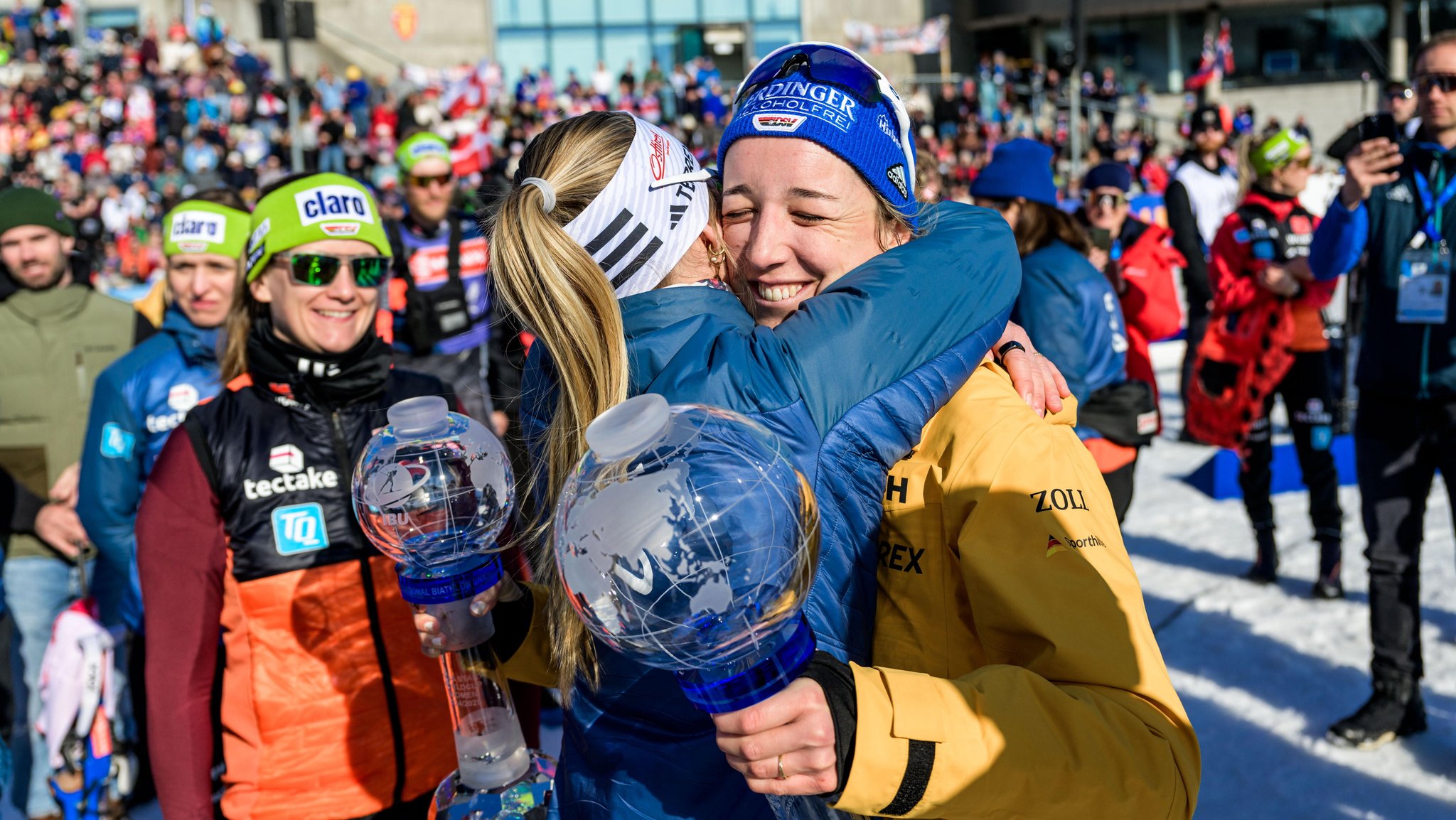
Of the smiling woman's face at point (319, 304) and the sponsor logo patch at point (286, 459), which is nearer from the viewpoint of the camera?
the sponsor logo patch at point (286, 459)

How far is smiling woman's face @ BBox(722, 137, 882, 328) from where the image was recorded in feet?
5.52

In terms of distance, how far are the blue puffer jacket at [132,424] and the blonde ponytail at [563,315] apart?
7.77 ft

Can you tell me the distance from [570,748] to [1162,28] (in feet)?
123

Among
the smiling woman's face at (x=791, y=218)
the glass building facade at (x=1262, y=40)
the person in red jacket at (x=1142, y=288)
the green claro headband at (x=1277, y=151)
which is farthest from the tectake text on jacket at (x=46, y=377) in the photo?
the glass building facade at (x=1262, y=40)

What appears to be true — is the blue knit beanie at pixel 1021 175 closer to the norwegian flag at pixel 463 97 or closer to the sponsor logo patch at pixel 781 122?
the sponsor logo patch at pixel 781 122

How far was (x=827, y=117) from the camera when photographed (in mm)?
1689

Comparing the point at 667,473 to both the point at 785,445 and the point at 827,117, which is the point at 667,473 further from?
the point at 827,117

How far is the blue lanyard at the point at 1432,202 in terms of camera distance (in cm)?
402

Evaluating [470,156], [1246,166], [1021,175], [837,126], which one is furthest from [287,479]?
[470,156]

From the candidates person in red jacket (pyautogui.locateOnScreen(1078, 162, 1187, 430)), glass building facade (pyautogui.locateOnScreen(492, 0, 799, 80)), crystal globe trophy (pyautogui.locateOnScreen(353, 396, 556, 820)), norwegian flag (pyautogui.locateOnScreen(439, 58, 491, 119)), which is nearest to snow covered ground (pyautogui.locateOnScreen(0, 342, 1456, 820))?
person in red jacket (pyautogui.locateOnScreen(1078, 162, 1187, 430))

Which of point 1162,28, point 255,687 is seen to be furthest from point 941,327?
point 1162,28

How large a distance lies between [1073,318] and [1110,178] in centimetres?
305

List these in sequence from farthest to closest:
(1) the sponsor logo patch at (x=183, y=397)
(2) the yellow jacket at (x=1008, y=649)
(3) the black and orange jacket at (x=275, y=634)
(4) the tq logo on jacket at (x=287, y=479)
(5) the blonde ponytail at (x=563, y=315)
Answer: (1) the sponsor logo patch at (x=183, y=397)
(4) the tq logo on jacket at (x=287, y=479)
(3) the black and orange jacket at (x=275, y=634)
(5) the blonde ponytail at (x=563, y=315)
(2) the yellow jacket at (x=1008, y=649)

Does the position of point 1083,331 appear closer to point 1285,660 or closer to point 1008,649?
point 1285,660
